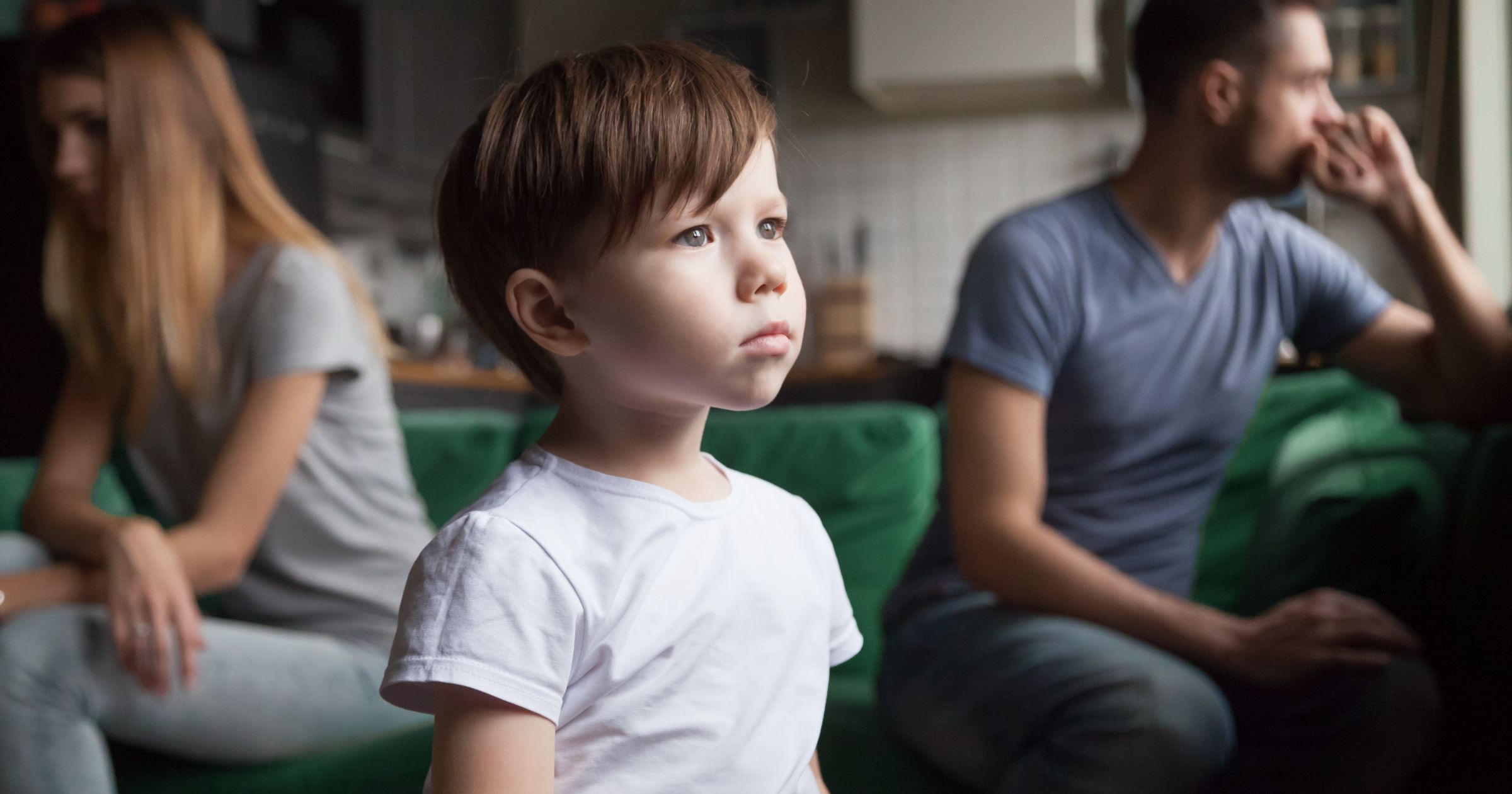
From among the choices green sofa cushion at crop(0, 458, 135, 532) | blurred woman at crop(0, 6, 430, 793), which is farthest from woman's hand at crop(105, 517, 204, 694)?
green sofa cushion at crop(0, 458, 135, 532)

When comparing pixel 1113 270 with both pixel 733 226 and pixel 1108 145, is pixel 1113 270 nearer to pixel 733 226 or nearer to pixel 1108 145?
pixel 733 226

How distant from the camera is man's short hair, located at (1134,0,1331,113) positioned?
1289 millimetres

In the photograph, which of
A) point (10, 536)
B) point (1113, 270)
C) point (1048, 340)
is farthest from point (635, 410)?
point (10, 536)

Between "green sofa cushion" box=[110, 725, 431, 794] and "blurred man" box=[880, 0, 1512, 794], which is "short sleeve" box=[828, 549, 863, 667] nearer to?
"blurred man" box=[880, 0, 1512, 794]

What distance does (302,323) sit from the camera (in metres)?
1.24

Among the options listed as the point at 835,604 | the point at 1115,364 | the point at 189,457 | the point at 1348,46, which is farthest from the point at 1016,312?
the point at 1348,46

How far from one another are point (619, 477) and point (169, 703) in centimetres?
70

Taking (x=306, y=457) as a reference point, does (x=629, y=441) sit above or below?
above

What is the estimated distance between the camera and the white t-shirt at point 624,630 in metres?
0.56

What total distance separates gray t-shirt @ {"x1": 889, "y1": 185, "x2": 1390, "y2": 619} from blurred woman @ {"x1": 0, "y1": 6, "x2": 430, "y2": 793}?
2.03 ft

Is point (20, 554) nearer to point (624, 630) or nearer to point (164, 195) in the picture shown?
point (164, 195)

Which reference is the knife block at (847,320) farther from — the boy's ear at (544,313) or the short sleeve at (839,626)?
the boy's ear at (544,313)

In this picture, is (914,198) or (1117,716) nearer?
(1117,716)

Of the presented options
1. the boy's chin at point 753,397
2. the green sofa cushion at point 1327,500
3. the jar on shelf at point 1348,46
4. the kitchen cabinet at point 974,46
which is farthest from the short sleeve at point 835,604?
the jar on shelf at point 1348,46
